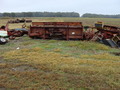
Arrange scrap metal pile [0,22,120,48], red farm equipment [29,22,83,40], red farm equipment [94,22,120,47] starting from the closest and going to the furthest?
1. red farm equipment [94,22,120,47]
2. scrap metal pile [0,22,120,48]
3. red farm equipment [29,22,83,40]

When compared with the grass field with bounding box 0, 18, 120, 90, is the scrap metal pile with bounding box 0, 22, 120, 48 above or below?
above

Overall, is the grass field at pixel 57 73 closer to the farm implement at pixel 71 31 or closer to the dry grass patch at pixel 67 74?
the dry grass patch at pixel 67 74

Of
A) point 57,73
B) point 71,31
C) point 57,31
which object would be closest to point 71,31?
point 71,31

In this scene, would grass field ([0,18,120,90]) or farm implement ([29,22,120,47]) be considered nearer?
grass field ([0,18,120,90])

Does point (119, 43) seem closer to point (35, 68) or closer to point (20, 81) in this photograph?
point (35, 68)

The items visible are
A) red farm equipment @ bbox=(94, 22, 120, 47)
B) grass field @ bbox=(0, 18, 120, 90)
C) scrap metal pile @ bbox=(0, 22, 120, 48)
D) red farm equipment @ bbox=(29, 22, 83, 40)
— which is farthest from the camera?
red farm equipment @ bbox=(29, 22, 83, 40)

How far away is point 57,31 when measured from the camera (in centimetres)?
1384

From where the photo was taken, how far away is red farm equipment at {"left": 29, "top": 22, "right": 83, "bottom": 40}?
13797 millimetres

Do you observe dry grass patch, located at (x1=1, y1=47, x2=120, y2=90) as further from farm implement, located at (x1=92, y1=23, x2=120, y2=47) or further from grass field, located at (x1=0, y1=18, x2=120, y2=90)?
farm implement, located at (x1=92, y1=23, x2=120, y2=47)

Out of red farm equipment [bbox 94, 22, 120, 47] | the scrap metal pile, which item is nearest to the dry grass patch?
red farm equipment [bbox 94, 22, 120, 47]

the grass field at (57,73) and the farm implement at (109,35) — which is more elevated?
the farm implement at (109,35)

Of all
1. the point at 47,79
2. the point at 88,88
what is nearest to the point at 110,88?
the point at 88,88

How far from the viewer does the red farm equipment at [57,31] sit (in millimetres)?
13797

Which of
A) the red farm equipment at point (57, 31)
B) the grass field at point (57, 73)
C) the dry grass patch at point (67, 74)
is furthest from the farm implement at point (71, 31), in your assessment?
the dry grass patch at point (67, 74)
